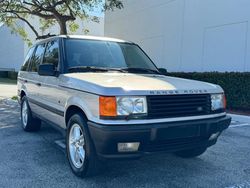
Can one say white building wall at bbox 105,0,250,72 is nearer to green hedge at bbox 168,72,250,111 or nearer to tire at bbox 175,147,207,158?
green hedge at bbox 168,72,250,111

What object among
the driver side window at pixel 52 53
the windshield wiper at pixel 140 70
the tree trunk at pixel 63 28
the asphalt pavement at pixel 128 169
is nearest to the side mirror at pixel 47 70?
the driver side window at pixel 52 53

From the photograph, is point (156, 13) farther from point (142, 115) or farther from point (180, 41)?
point (142, 115)

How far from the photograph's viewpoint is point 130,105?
3443 millimetres

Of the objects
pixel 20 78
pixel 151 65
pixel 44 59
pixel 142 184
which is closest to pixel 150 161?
pixel 142 184

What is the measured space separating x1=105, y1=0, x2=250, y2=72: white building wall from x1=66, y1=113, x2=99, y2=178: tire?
805 cm

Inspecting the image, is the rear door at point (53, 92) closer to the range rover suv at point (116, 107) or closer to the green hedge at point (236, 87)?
the range rover suv at point (116, 107)

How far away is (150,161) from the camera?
466 cm

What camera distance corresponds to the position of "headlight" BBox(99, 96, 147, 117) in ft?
11.2

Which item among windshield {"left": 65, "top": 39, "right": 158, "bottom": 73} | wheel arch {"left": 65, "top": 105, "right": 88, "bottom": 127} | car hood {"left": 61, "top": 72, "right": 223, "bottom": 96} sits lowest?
wheel arch {"left": 65, "top": 105, "right": 88, "bottom": 127}

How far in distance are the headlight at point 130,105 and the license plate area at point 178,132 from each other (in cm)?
32

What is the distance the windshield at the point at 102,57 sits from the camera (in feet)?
15.4

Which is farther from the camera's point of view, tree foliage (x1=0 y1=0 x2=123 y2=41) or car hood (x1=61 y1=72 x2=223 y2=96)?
tree foliage (x1=0 y1=0 x2=123 y2=41)

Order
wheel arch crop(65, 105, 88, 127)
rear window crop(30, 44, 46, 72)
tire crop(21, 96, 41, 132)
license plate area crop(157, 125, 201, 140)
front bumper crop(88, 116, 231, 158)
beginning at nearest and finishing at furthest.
Result: front bumper crop(88, 116, 231, 158) → license plate area crop(157, 125, 201, 140) → wheel arch crop(65, 105, 88, 127) → rear window crop(30, 44, 46, 72) → tire crop(21, 96, 41, 132)

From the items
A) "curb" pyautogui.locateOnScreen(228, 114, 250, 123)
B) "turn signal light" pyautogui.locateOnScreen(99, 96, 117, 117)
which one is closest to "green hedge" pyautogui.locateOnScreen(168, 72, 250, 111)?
"curb" pyautogui.locateOnScreen(228, 114, 250, 123)
